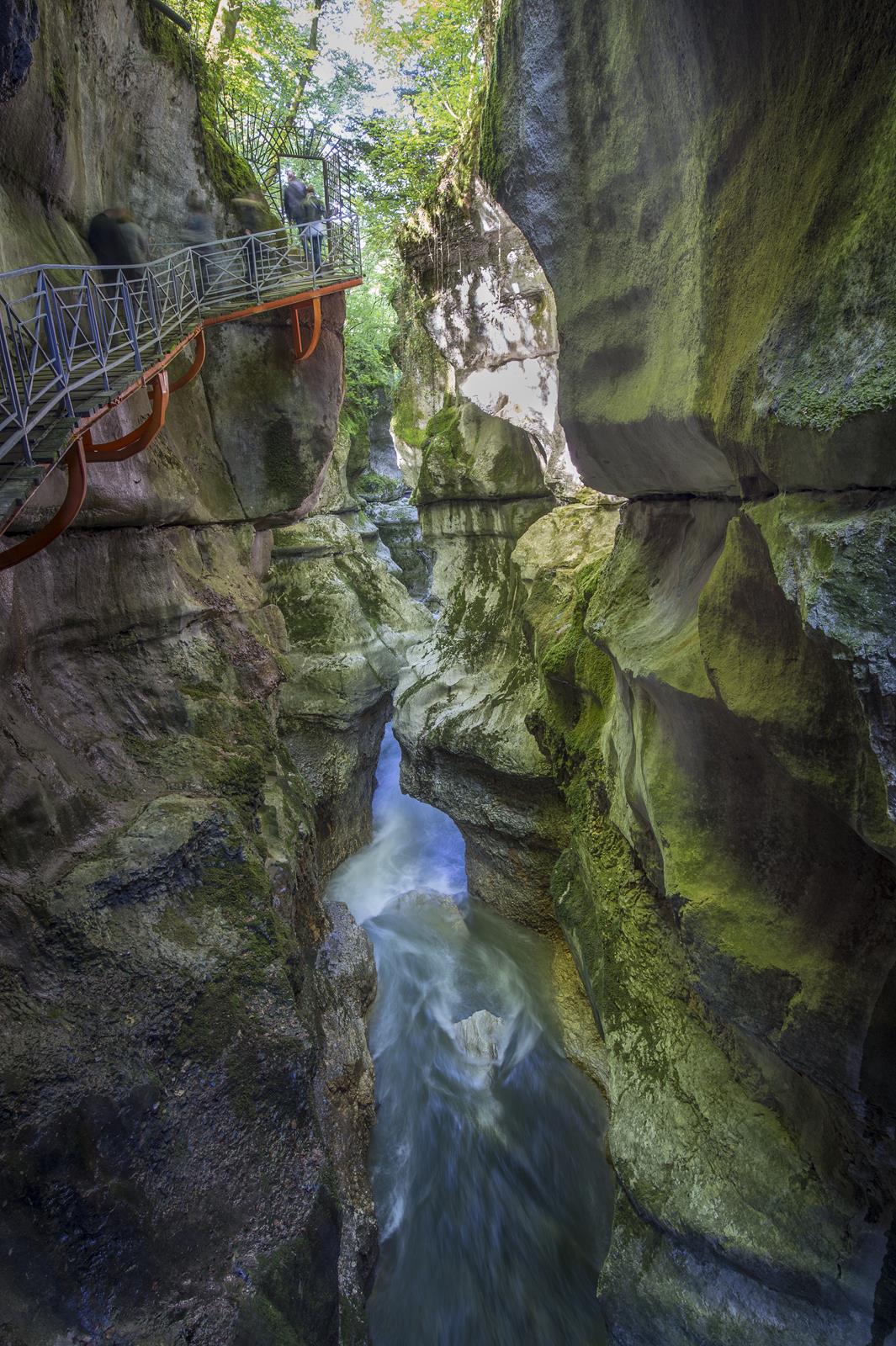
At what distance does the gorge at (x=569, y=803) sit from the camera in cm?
301

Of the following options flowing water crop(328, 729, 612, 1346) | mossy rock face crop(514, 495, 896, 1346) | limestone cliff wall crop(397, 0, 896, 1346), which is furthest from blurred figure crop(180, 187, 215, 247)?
flowing water crop(328, 729, 612, 1346)

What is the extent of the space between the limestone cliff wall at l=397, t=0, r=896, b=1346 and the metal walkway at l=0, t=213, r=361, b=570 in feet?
8.49

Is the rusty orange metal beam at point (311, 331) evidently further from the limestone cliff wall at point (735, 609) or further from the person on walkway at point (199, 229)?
the limestone cliff wall at point (735, 609)

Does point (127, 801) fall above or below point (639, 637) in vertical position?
below

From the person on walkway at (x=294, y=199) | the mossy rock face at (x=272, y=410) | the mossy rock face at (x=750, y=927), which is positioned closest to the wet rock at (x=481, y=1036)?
the mossy rock face at (x=750, y=927)

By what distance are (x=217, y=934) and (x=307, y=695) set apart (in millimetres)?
6930

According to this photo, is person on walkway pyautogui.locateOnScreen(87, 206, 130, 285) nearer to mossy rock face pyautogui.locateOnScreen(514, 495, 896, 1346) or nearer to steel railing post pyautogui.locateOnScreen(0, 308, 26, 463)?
steel railing post pyautogui.locateOnScreen(0, 308, 26, 463)

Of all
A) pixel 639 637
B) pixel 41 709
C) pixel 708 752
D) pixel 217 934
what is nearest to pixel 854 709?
pixel 708 752

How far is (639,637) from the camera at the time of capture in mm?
4812

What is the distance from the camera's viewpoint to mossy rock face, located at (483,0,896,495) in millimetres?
2533

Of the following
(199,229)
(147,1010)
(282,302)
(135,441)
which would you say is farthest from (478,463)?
(147,1010)

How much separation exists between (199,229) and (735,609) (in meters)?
6.33

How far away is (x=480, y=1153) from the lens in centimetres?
627

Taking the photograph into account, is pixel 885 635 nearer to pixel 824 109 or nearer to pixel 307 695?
pixel 824 109
